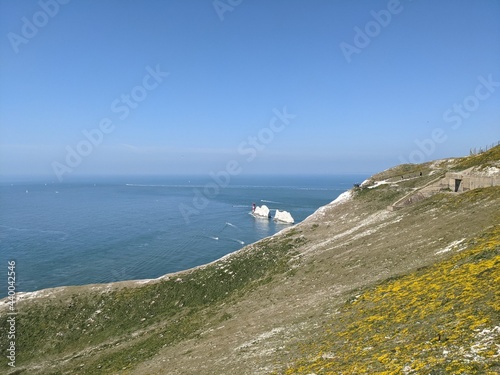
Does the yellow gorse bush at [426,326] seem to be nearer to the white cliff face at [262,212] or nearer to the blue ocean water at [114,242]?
the blue ocean water at [114,242]

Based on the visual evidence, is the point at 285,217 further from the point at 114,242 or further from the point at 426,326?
the point at 426,326

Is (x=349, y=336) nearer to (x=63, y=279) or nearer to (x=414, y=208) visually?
(x=414, y=208)

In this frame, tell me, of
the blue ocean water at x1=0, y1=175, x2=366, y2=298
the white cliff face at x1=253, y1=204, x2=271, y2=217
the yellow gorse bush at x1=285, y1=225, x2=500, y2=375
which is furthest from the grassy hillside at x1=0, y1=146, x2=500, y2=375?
the white cliff face at x1=253, y1=204, x2=271, y2=217

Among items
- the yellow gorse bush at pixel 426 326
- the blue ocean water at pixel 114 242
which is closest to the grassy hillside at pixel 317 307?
the yellow gorse bush at pixel 426 326

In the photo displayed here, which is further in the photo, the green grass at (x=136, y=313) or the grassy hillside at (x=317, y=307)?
the green grass at (x=136, y=313)

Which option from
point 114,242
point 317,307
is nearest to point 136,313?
point 317,307

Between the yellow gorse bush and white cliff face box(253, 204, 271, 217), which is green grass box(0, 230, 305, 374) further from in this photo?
white cliff face box(253, 204, 271, 217)
